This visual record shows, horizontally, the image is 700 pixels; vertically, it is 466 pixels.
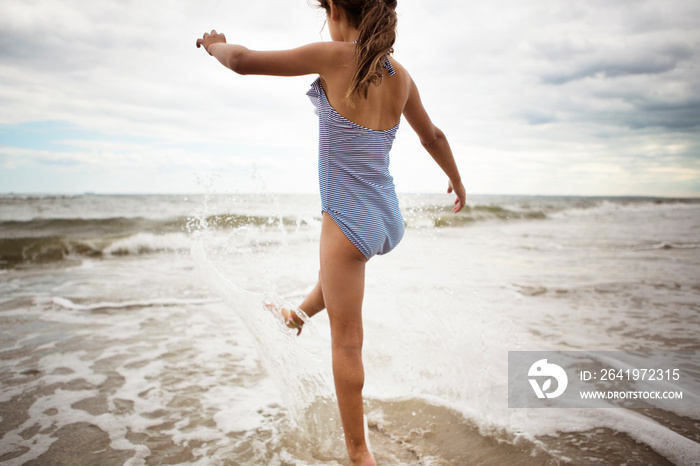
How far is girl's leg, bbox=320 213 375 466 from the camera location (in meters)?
1.70

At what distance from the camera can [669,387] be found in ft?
8.54

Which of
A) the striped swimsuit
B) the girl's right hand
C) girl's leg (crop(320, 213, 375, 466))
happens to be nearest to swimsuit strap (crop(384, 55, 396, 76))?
the striped swimsuit

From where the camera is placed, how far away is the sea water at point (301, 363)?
2.12 meters

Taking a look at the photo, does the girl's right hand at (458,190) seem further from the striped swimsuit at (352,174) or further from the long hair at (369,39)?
the long hair at (369,39)

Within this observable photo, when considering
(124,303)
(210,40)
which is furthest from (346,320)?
(124,303)

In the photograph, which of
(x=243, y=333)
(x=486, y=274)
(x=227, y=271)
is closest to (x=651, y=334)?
(x=486, y=274)

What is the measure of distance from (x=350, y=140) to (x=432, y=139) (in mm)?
622

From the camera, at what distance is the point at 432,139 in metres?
2.14

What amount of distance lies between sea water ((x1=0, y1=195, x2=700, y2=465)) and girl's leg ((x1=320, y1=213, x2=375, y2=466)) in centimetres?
40

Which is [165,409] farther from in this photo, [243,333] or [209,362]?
[243,333]

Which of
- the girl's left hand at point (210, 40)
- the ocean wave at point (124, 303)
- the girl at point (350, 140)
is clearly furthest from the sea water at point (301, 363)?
the girl's left hand at point (210, 40)

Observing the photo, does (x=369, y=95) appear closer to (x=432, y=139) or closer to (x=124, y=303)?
(x=432, y=139)

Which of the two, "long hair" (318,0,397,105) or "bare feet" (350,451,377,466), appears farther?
"bare feet" (350,451,377,466)

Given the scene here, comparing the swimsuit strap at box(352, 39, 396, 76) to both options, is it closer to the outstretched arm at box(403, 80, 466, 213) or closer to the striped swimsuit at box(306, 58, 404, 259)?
the striped swimsuit at box(306, 58, 404, 259)
